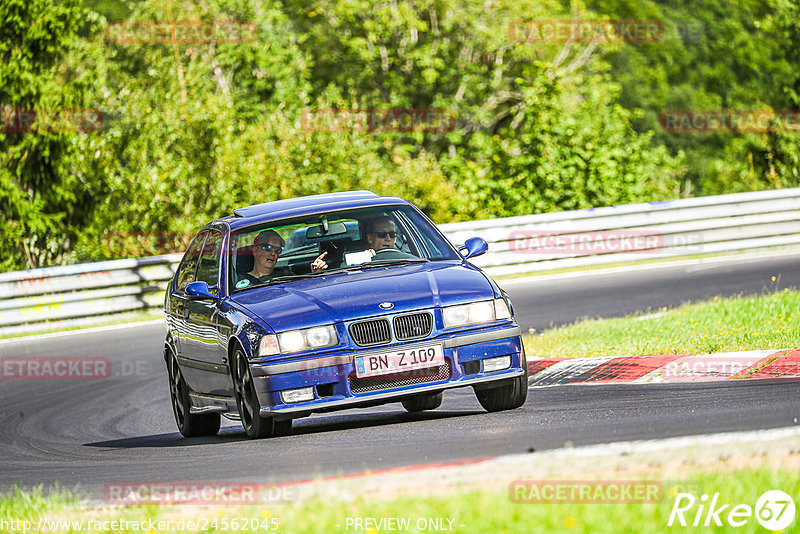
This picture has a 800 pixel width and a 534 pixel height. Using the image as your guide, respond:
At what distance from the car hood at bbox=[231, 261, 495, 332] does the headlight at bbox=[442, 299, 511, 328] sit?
0.04m

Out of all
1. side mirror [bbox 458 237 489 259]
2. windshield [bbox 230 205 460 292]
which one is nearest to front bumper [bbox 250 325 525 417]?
windshield [bbox 230 205 460 292]

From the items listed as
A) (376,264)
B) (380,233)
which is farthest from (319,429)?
(380,233)

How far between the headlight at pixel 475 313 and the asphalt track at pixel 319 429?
629mm

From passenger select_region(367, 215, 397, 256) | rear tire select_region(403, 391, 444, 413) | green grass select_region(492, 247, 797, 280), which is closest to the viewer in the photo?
passenger select_region(367, 215, 397, 256)

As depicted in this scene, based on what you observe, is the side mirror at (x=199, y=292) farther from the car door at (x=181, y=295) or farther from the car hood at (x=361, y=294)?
the car door at (x=181, y=295)

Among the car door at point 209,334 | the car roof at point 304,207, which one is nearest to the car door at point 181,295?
the car door at point 209,334

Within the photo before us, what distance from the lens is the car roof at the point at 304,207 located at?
9219mm

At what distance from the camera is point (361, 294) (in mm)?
7969

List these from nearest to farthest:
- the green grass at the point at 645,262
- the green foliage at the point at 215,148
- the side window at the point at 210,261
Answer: the side window at the point at 210,261 < the green grass at the point at 645,262 < the green foliage at the point at 215,148

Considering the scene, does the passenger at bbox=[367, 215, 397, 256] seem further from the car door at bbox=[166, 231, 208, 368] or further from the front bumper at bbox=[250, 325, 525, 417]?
the car door at bbox=[166, 231, 208, 368]

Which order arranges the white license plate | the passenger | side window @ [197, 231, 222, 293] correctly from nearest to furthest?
1. the white license plate
2. the passenger
3. side window @ [197, 231, 222, 293]

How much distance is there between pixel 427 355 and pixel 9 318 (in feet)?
40.3

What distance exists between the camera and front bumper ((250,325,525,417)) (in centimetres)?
771

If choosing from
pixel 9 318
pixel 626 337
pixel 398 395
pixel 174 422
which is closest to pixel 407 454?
pixel 398 395
